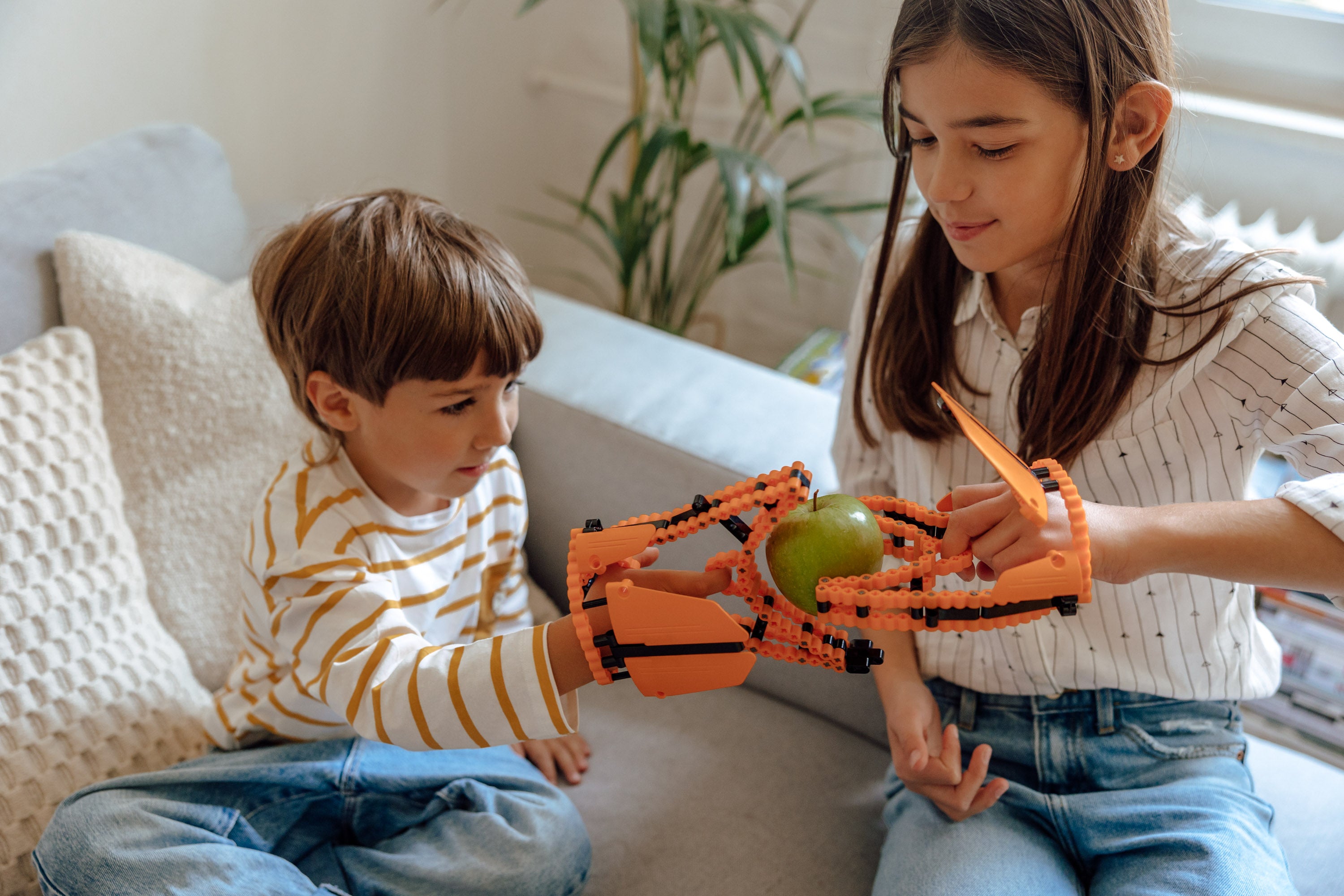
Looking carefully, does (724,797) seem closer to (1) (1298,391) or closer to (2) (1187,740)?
(2) (1187,740)

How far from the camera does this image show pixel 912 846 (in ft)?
2.84

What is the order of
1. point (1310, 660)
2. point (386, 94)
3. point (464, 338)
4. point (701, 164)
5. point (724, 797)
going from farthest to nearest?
point (701, 164) < point (386, 94) < point (1310, 660) < point (724, 797) < point (464, 338)

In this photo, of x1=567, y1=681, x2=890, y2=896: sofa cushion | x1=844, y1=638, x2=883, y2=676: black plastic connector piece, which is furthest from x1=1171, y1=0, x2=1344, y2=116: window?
x1=844, y1=638, x2=883, y2=676: black plastic connector piece

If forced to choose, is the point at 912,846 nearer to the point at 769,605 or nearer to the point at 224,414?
the point at 769,605

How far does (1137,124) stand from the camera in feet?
2.53

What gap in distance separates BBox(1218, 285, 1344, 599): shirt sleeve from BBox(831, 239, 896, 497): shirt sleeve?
33 cm

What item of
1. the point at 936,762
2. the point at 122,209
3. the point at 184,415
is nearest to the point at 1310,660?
the point at 936,762

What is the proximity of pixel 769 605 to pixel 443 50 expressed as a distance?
5.09 ft

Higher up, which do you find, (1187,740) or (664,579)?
(664,579)

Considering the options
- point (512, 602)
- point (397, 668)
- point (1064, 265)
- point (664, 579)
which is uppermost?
point (1064, 265)

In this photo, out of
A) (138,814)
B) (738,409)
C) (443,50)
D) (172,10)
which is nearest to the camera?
(138,814)

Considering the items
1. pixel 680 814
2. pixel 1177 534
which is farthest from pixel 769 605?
pixel 680 814

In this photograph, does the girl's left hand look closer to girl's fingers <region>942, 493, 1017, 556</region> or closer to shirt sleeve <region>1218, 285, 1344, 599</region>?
girl's fingers <region>942, 493, 1017, 556</region>

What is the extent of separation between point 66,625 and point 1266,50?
183 centimetres
